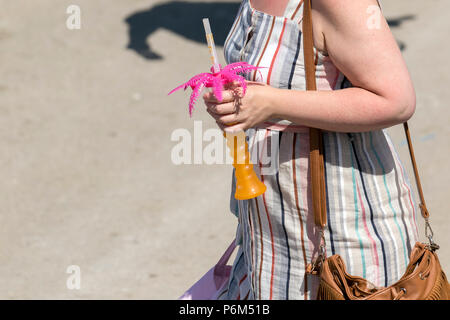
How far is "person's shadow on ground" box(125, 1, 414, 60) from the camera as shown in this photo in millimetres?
6043

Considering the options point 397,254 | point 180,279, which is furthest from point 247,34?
point 180,279

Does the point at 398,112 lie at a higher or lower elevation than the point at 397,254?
higher

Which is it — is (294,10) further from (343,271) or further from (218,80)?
(343,271)

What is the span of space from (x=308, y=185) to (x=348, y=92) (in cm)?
27

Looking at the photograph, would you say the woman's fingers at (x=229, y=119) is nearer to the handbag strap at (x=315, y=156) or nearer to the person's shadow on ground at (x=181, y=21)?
the handbag strap at (x=315, y=156)

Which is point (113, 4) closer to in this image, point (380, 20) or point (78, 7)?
point (78, 7)

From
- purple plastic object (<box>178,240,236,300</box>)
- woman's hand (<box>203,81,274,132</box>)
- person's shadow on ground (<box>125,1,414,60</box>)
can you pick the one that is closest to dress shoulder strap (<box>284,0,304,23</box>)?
woman's hand (<box>203,81,274,132</box>)

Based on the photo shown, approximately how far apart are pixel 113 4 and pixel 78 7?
365 millimetres

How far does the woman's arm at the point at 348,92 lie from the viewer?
154cm

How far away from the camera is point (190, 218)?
13.0 feet

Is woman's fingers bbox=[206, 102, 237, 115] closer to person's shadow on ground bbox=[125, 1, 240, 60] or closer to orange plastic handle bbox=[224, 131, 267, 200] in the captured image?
orange plastic handle bbox=[224, 131, 267, 200]

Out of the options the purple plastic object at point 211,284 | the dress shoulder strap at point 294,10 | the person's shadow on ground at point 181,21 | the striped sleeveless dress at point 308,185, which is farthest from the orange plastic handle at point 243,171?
the person's shadow on ground at point 181,21

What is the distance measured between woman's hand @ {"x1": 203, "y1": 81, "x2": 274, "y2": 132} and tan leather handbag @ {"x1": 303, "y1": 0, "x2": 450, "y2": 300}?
14cm

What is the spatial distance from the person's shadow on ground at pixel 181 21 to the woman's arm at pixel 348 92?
4268mm
